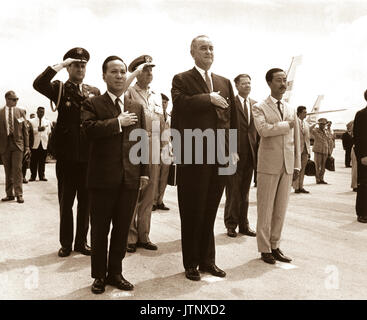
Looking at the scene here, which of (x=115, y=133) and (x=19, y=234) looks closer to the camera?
(x=115, y=133)

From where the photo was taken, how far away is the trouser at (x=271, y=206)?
4.86 m

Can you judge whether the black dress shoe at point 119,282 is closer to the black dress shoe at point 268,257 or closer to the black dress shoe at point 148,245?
the black dress shoe at point 148,245

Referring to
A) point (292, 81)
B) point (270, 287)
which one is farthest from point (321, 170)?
point (292, 81)

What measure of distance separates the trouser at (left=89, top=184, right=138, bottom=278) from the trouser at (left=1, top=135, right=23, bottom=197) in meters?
5.80

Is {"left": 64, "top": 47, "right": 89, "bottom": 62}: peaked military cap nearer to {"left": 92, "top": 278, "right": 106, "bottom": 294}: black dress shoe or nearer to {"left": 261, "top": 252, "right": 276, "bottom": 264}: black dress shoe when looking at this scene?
{"left": 92, "top": 278, "right": 106, "bottom": 294}: black dress shoe

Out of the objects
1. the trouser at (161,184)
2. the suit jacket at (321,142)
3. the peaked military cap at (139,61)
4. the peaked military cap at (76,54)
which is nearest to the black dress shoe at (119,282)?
the peaked military cap at (76,54)

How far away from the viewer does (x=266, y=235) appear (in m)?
4.87

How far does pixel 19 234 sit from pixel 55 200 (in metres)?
3.26

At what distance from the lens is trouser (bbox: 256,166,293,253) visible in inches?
191

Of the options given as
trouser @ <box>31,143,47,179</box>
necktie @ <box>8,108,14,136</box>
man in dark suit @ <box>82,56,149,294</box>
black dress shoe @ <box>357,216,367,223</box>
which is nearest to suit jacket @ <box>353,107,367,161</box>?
black dress shoe @ <box>357,216,367,223</box>

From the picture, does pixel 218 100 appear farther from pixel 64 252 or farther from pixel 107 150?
pixel 64 252

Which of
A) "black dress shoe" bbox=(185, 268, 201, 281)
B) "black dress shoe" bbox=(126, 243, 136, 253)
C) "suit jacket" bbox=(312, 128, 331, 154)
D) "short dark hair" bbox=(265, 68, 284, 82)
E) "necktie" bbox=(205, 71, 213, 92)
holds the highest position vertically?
"short dark hair" bbox=(265, 68, 284, 82)

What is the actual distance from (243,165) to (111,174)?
3.04m
